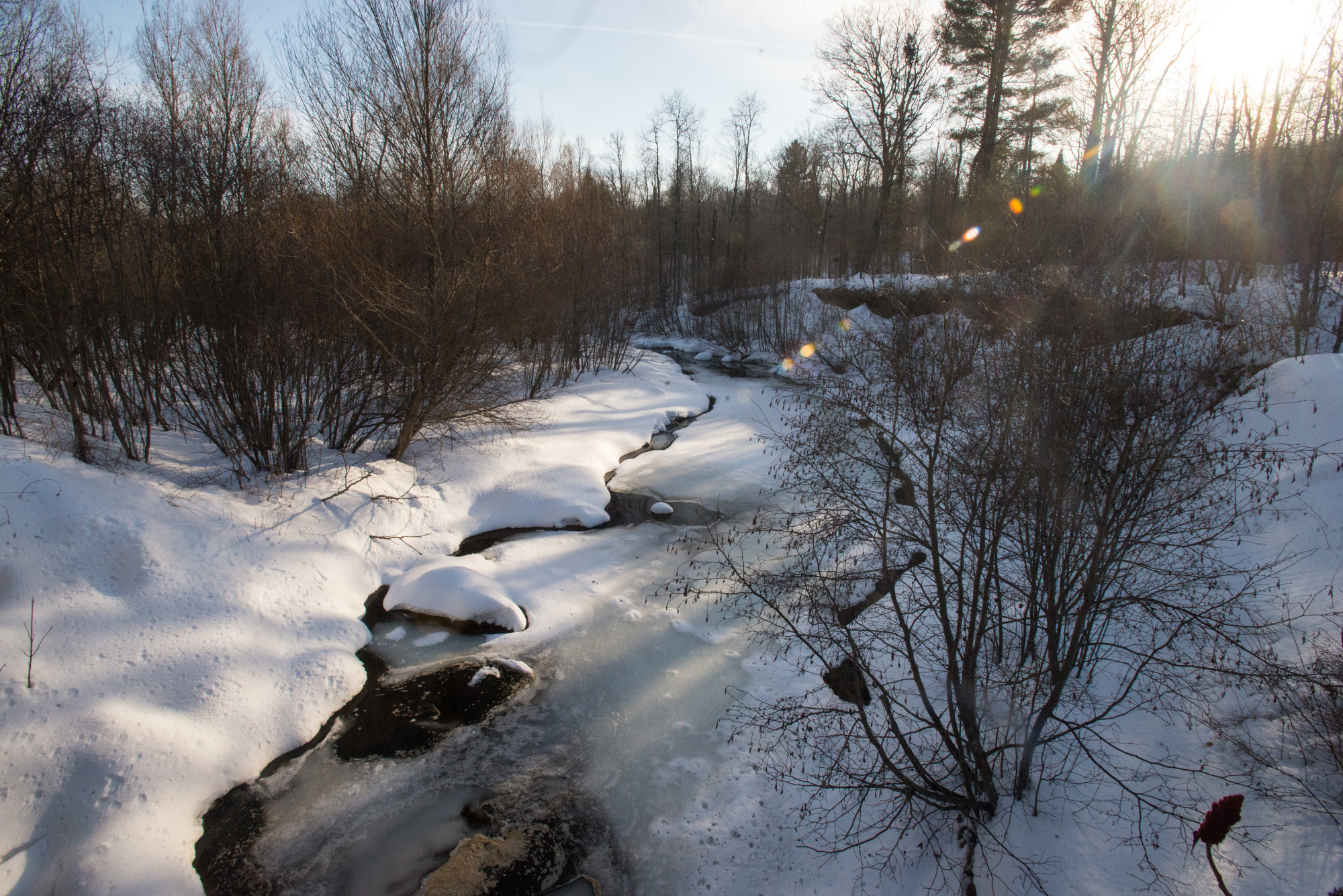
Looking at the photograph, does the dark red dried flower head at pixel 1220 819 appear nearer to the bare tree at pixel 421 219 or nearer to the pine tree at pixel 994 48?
the bare tree at pixel 421 219

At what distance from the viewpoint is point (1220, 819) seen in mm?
2410

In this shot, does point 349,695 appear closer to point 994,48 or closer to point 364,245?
point 364,245

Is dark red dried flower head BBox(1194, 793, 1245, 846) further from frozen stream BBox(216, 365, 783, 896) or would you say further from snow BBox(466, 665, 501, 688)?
snow BBox(466, 665, 501, 688)

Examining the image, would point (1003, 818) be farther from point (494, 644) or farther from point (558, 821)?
point (494, 644)

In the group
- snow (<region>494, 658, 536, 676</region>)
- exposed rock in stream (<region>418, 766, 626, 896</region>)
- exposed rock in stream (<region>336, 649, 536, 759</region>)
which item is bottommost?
exposed rock in stream (<region>418, 766, 626, 896</region>)

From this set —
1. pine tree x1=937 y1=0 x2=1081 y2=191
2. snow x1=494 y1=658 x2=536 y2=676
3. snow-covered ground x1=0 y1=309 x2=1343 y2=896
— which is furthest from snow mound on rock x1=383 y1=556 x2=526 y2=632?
pine tree x1=937 y1=0 x2=1081 y2=191

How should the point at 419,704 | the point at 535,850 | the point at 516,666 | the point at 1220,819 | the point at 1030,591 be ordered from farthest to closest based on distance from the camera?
the point at 516,666
the point at 419,704
the point at 1030,591
the point at 535,850
the point at 1220,819

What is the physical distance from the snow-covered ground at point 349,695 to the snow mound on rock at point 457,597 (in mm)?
184

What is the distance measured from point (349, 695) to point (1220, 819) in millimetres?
5625

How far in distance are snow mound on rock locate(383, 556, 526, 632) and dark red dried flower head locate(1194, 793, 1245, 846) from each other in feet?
17.5

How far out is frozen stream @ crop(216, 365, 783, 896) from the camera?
3.98m

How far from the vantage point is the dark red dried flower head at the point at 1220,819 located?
2.38m

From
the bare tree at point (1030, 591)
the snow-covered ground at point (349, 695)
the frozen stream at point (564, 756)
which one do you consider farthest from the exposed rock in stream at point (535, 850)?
the bare tree at point (1030, 591)

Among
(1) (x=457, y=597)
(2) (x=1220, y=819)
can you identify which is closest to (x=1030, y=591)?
(2) (x=1220, y=819)
